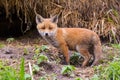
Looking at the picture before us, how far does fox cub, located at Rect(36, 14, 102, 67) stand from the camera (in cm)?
729

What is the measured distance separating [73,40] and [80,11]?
7.94 ft

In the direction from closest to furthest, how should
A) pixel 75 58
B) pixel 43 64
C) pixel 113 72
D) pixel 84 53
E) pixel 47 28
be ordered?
pixel 113 72
pixel 43 64
pixel 84 53
pixel 47 28
pixel 75 58

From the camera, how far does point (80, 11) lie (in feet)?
31.8

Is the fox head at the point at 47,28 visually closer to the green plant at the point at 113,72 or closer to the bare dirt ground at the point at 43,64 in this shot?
the bare dirt ground at the point at 43,64

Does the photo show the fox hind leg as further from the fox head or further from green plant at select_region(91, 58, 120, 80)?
green plant at select_region(91, 58, 120, 80)

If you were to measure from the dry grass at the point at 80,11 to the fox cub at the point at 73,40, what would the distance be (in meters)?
1.95

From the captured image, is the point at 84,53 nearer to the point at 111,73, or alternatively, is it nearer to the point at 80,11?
the point at 111,73

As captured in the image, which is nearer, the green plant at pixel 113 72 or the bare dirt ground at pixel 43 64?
the green plant at pixel 113 72

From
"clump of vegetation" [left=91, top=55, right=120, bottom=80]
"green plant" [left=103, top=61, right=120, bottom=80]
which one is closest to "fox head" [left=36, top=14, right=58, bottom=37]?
"clump of vegetation" [left=91, top=55, right=120, bottom=80]

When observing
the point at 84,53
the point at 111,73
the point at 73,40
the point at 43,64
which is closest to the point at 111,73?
the point at 111,73

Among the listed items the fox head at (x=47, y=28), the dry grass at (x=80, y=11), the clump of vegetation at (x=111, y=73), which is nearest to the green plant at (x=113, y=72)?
the clump of vegetation at (x=111, y=73)

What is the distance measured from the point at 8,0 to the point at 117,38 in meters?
2.97

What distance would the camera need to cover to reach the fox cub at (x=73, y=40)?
7.29 meters

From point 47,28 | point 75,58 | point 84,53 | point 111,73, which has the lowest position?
point 75,58
